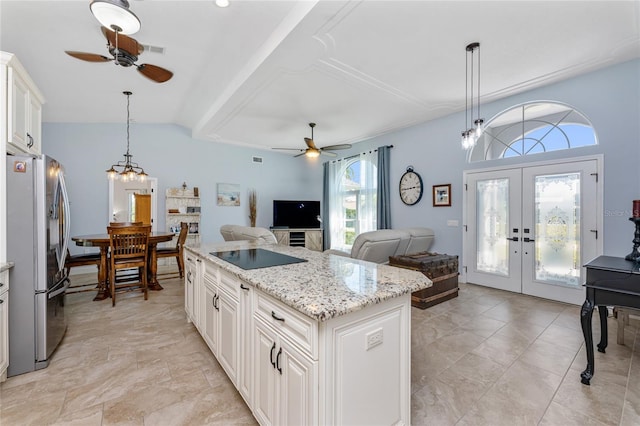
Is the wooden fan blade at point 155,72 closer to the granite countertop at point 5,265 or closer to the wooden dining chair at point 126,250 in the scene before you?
the wooden dining chair at point 126,250

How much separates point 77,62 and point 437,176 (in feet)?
18.4

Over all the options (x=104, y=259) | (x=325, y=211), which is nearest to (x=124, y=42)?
(x=104, y=259)

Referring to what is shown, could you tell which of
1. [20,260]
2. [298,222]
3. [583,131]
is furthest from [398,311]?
[298,222]

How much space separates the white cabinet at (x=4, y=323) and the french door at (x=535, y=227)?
549cm

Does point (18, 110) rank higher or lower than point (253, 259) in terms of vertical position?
higher

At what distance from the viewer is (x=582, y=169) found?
3.50m

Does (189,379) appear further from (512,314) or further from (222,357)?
(512,314)

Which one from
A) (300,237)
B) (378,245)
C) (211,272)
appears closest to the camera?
(211,272)

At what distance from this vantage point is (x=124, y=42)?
7.75ft

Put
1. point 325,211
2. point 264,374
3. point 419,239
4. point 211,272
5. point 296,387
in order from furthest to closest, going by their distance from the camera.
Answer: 1. point 325,211
2. point 419,239
3. point 211,272
4. point 264,374
5. point 296,387

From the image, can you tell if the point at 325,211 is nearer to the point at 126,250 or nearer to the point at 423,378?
the point at 126,250

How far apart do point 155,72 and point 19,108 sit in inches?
45.1

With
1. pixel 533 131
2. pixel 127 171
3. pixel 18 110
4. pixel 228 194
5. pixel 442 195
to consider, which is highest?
pixel 533 131

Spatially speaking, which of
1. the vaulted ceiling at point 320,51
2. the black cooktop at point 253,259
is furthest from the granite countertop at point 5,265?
the vaulted ceiling at point 320,51
